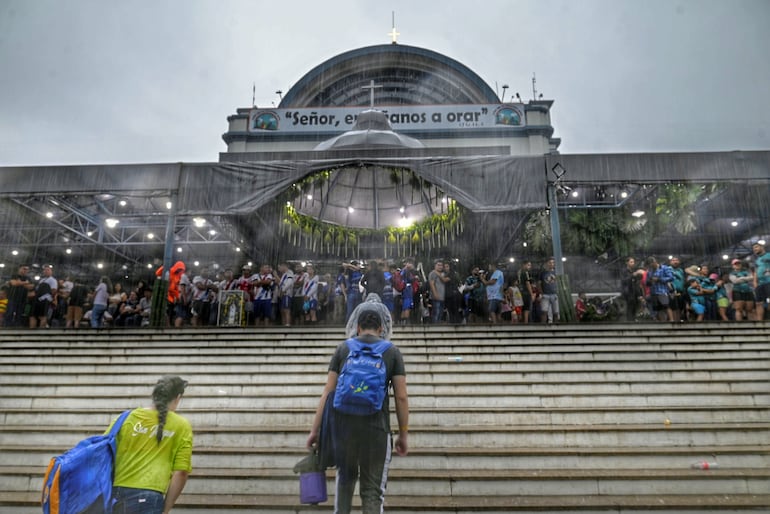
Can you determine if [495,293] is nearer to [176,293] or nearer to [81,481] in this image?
[176,293]

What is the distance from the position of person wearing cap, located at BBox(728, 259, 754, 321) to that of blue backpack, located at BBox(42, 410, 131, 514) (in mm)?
10491

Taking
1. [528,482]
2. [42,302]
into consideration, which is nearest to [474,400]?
[528,482]

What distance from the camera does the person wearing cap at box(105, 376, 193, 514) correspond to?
8.09 ft

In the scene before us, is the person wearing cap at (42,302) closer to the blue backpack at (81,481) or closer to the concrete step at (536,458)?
the concrete step at (536,458)

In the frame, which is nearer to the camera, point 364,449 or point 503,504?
point 364,449

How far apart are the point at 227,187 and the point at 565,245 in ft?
37.3

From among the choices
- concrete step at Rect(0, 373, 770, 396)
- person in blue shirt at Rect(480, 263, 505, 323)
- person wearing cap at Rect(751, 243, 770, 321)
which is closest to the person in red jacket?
concrete step at Rect(0, 373, 770, 396)

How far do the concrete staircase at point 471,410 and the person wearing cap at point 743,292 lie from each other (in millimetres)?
1558

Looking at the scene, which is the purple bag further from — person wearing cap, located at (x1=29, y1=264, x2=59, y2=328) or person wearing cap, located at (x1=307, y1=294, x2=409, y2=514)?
person wearing cap, located at (x1=29, y1=264, x2=59, y2=328)

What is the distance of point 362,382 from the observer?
276 cm

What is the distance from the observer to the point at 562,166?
36.6 ft

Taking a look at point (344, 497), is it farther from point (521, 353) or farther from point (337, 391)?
point (521, 353)

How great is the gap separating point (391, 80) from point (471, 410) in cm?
2870

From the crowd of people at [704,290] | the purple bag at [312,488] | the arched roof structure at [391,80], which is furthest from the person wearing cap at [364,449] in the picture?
the arched roof structure at [391,80]
